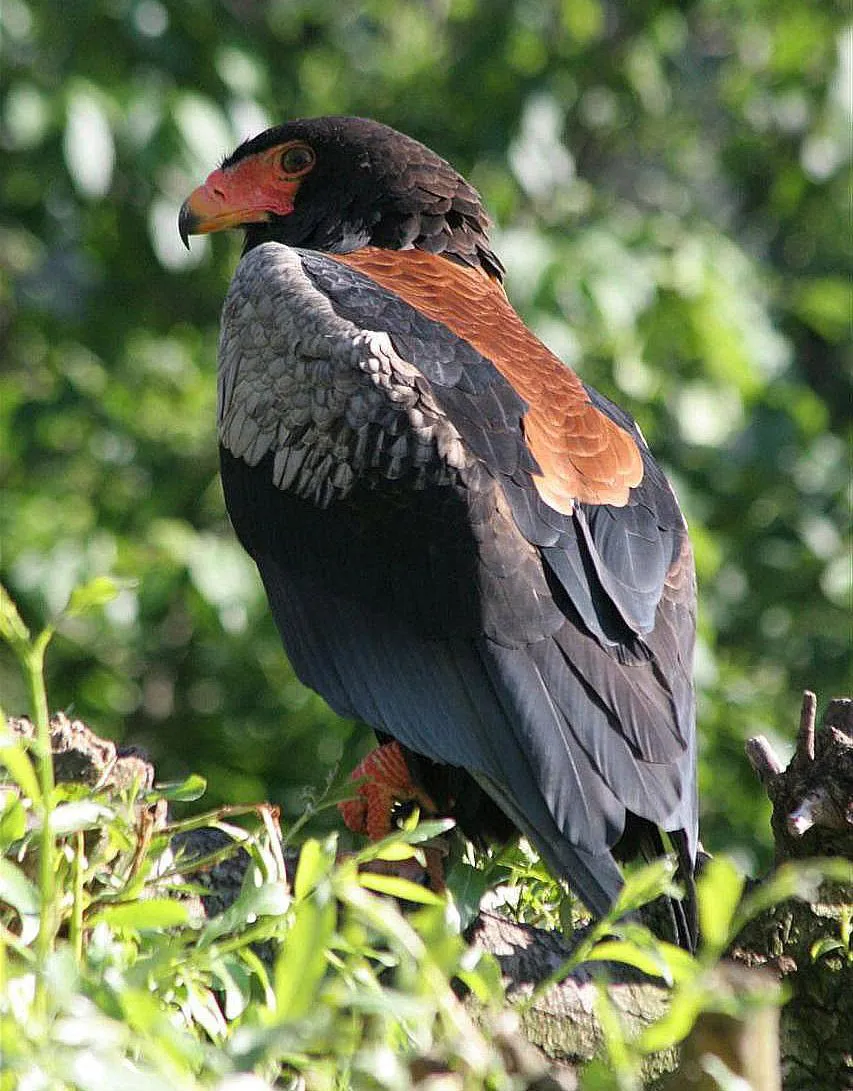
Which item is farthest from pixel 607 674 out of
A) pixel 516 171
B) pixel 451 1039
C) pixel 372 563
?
pixel 516 171

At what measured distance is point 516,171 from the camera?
5.59 m

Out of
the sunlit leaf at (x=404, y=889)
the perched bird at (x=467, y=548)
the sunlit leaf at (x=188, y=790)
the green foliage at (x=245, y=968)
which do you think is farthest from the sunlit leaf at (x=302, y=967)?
the perched bird at (x=467, y=548)

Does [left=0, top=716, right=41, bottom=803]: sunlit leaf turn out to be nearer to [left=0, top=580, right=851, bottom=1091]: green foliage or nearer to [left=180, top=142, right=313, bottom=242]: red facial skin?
[left=0, top=580, right=851, bottom=1091]: green foliage

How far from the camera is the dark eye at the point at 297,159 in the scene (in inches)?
161

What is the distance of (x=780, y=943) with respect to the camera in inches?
98.7

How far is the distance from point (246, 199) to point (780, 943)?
8.04 feet

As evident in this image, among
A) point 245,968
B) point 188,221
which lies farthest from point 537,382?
point 245,968

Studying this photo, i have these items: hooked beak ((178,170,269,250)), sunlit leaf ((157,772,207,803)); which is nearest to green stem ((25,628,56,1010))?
sunlit leaf ((157,772,207,803))

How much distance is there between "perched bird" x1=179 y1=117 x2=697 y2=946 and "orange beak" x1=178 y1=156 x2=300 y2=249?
0.43 m

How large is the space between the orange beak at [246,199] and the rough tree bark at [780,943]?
78.9 inches

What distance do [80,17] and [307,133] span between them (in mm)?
1964

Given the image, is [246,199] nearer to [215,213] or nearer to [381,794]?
[215,213]

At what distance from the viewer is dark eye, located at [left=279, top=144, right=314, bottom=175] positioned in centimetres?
408

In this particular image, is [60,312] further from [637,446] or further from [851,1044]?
[851,1044]
